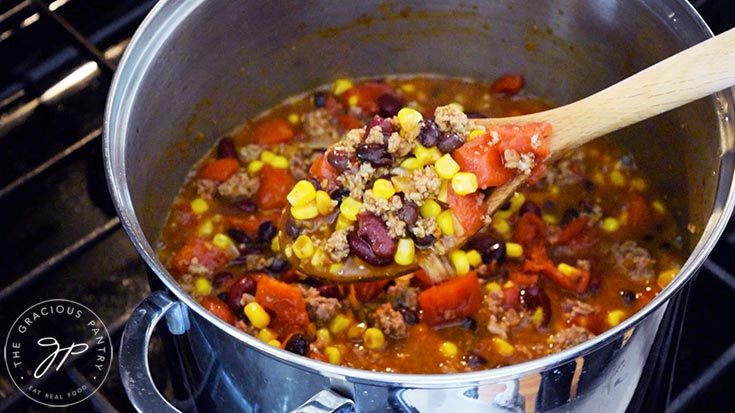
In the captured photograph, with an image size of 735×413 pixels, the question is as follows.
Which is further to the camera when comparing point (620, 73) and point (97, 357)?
point (620, 73)

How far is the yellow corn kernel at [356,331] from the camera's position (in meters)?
2.57

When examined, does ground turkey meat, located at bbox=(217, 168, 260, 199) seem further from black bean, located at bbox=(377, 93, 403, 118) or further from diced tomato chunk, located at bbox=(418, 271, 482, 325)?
diced tomato chunk, located at bbox=(418, 271, 482, 325)

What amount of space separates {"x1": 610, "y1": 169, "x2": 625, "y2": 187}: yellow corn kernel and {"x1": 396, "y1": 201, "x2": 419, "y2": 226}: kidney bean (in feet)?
3.15

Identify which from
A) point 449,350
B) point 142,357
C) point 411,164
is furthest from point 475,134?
point 142,357

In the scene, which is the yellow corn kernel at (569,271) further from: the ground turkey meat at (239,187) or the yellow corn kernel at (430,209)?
the ground turkey meat at (239,187)

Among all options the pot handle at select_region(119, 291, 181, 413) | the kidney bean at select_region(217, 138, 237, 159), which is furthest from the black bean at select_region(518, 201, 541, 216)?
the pot handle at select_region(119, 291, 181, 413)

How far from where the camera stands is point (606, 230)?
2861mm

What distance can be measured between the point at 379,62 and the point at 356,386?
5.66 feet

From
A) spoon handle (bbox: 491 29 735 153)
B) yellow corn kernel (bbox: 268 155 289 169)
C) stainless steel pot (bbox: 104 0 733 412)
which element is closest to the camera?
stainless steel pot (bbox: 104 0 733 412)

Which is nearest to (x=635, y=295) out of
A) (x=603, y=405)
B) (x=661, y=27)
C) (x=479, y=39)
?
(x=603, y=405)

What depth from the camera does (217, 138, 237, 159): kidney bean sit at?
306 cm

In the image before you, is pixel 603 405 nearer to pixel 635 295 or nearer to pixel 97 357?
pixel 635 295

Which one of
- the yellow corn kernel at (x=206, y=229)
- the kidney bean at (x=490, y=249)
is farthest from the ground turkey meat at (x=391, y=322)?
the yellow corn kernel at (x=206, y=229)

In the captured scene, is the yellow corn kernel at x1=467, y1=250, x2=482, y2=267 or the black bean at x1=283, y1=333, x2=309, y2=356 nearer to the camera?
the black bean at x1=283, y1=333, x2=309, y2=356
